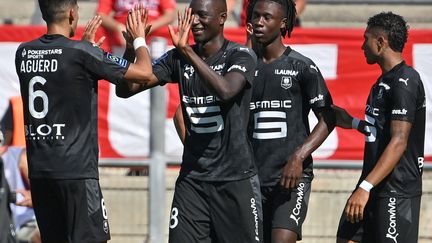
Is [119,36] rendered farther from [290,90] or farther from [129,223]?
[290,90]

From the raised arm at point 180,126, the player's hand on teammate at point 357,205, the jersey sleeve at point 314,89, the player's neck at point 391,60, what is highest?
the player's neck at point 391,60

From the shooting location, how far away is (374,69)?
10.8 metres

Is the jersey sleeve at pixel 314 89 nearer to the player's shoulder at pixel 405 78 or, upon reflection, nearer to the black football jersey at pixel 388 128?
the black football jersey at pixel 388 128

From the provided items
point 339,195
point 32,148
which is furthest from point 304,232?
point 32,148

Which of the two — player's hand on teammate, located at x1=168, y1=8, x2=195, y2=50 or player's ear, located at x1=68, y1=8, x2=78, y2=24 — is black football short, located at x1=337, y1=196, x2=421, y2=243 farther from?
player's ear, located at x1=68, y1=8, x2=78, y2=24

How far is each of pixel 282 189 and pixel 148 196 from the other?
2874 millimetres

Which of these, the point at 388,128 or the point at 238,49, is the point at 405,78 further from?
the point at 238,49

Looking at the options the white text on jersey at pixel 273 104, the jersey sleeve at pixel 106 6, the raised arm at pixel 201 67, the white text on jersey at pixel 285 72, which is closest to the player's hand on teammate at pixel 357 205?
the white text on jersey at pixel 273 104

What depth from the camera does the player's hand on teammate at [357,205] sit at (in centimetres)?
775

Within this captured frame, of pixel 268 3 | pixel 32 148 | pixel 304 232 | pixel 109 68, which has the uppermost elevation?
pixel 268 3

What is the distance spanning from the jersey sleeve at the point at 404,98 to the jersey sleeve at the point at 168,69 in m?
1.55

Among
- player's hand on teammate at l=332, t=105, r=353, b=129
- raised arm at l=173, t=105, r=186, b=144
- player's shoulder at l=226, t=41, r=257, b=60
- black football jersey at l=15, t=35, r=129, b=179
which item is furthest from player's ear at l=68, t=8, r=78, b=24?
player's hand on teammate at l=332, t=105, r=353, b=129

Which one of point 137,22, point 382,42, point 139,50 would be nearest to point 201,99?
point 139,50

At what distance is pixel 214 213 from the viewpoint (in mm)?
7684
